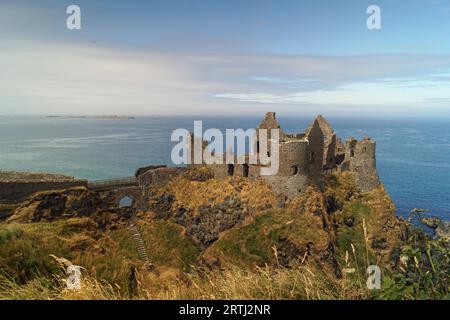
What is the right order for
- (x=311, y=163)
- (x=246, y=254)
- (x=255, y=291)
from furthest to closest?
(x=311, y=163) → (x=246, y=254) → (x=255, y=291)

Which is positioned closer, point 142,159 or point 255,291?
point 255,291

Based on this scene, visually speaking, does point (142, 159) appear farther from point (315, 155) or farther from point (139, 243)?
point (315, 155)

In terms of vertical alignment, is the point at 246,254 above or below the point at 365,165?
below

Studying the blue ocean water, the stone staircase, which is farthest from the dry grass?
the blue ocean water

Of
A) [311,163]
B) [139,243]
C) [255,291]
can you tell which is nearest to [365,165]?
[311,163]

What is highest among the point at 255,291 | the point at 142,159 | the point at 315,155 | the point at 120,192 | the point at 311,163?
the point at 315,155

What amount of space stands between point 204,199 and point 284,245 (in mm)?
9009

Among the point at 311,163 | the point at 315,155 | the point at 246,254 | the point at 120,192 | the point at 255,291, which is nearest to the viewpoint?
the point at 255,291

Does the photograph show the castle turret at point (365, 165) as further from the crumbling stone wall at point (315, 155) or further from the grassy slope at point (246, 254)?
the crumbling stone wall at point (315, 155)

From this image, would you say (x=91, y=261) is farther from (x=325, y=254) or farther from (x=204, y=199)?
(x=204, y=199)

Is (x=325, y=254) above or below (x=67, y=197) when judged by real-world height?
below
